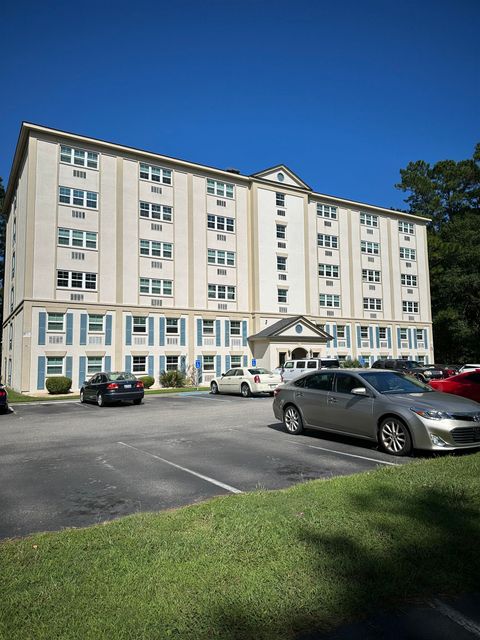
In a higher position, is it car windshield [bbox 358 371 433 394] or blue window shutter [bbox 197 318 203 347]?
blue window shutter [bbox 197 318 203 347]

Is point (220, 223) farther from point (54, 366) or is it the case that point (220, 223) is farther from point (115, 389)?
point (115, 389)

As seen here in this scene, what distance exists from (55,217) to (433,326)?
4344cm

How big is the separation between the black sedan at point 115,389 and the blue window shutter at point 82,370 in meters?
11.2

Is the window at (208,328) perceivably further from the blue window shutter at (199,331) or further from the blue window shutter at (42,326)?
the blue window shutter at (42,326)

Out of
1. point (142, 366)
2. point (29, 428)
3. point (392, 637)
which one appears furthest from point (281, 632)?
point (142, 366)

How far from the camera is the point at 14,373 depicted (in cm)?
3394

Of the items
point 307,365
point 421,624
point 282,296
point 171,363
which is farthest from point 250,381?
point 421,624

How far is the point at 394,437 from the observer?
8625 mm

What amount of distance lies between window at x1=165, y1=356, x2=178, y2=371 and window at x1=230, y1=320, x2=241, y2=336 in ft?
18.4

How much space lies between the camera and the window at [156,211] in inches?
1451

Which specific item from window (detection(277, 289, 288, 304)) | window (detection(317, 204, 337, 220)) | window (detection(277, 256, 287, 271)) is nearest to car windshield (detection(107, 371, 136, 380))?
window (detection(277, 289, 288, 304))

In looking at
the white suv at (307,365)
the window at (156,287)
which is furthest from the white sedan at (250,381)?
the window at (156,287)

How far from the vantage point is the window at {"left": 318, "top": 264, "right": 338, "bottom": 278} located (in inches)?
1796

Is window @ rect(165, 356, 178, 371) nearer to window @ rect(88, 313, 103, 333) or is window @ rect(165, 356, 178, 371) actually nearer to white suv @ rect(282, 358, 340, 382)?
window @ rect(88, 313, 103, 333)
